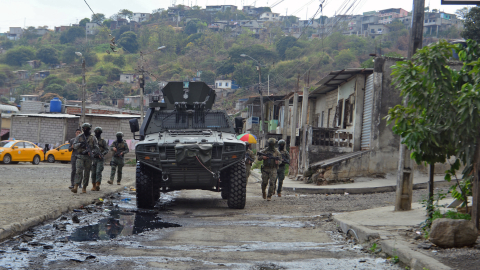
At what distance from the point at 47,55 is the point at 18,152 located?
308 ft

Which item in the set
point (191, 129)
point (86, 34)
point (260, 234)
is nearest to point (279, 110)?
point (191, 129)

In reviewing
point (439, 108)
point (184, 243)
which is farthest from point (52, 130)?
point (439, 108)

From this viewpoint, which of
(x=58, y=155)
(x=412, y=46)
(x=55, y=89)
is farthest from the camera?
(x=55, y=89)

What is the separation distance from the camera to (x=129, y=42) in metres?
112

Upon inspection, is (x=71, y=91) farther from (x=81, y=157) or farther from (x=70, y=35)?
(x=81, y=157)

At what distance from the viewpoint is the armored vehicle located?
959cm

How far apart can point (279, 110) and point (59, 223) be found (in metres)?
38.1

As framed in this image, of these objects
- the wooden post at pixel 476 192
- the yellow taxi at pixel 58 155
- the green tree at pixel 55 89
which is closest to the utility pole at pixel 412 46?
the wooden post at pixel 476 192

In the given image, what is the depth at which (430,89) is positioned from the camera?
5.81 metres

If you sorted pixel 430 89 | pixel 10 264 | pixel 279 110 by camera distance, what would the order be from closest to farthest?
1. pixel 10 264
2. pixel 430 89
3. pixel 279 110

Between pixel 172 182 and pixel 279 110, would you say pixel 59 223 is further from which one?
pixel 279 110

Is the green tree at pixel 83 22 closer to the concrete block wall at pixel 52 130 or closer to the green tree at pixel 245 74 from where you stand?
the green tree at pixel 245 74

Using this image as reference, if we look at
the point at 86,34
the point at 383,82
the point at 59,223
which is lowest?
the point at 59,223

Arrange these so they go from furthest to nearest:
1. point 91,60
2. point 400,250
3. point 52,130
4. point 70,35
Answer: point 70,35
point 91,60
point 52,130
point 400,250
